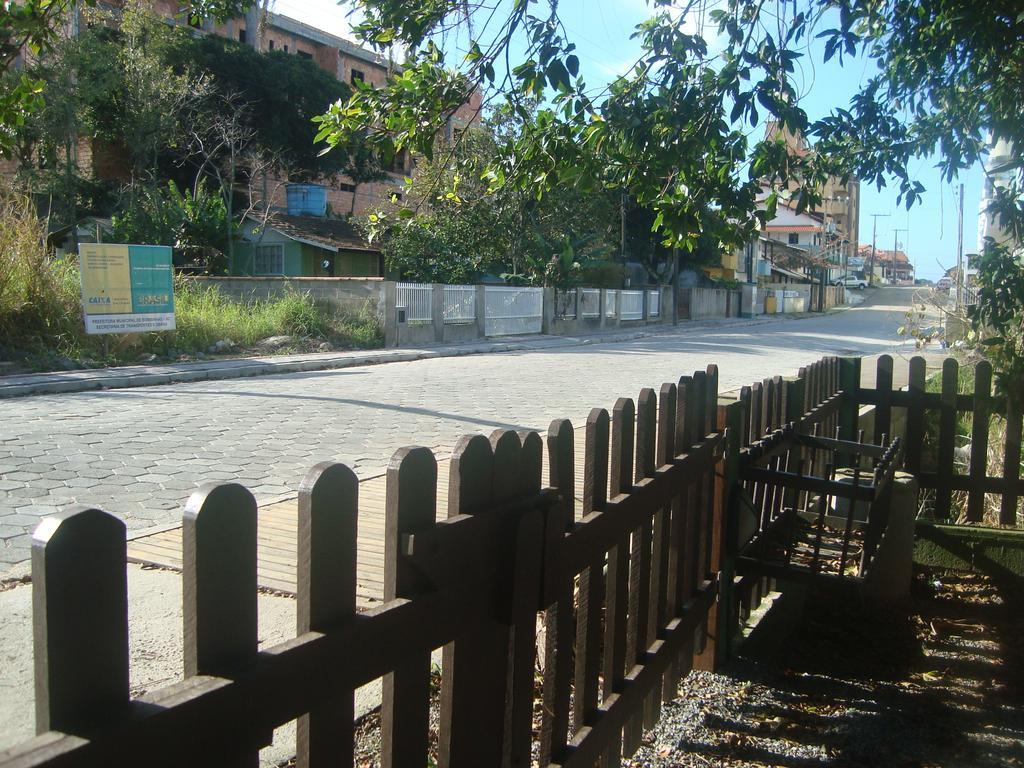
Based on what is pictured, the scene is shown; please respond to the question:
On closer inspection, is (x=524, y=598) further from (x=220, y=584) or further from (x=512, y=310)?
(x=512, y=310)

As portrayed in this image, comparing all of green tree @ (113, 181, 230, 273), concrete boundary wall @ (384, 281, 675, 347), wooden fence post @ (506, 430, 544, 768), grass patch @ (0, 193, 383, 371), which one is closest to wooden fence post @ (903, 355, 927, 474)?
wooden fence post @ (506, 430, 544, 768)

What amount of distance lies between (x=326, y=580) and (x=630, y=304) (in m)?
36.9

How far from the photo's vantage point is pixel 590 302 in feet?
110

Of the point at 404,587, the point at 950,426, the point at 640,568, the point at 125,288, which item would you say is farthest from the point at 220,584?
the point at 125,288

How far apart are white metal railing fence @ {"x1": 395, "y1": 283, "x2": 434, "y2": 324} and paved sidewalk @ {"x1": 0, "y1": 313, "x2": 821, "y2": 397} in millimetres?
1041

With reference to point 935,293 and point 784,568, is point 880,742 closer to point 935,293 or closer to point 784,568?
point 784,568

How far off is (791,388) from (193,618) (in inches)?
153

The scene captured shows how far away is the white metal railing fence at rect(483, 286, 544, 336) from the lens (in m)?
26.9

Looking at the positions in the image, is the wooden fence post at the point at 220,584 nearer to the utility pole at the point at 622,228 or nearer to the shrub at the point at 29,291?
the shrub at the point at 29,291

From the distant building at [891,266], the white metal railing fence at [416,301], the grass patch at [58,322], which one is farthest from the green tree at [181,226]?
the distant building at [891,266]

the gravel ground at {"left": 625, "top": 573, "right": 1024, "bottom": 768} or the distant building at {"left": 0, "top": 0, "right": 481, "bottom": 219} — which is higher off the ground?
the distant building at {"left": 0, "top": 0, "right": 481, "bottom": 219}

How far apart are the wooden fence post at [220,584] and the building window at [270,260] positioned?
34.7 metres

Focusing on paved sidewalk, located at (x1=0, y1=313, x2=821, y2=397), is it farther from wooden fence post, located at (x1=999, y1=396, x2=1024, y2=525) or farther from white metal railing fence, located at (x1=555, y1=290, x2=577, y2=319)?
wooden fence post, located at (x1=999, y1=396, x2=1024, y2=525)

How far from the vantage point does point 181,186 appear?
37.3 meters
